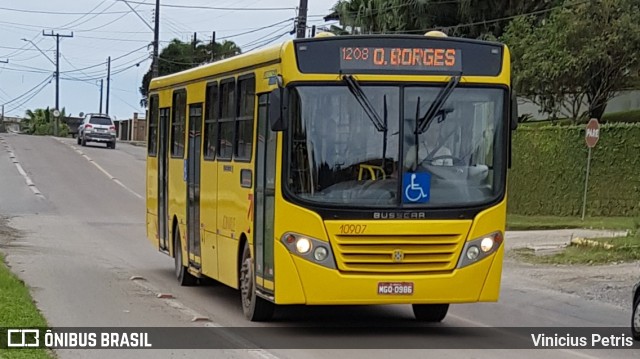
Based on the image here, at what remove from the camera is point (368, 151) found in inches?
454

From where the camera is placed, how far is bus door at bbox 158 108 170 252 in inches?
719

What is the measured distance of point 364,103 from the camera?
1154 centimetres

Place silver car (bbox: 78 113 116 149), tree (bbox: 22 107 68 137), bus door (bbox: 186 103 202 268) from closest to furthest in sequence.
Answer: bus door (bbox: 186 103 202 268)
silver car (bbox: 78 113 116 149)
tree (bbox: 22 107 68 137)

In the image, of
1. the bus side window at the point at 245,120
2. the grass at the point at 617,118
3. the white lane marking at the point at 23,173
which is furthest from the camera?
the grass at the point at 617,118

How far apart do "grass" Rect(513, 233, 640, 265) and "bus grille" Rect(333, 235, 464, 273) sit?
11.0 m

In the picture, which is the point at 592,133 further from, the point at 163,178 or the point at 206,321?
the point at 206,321

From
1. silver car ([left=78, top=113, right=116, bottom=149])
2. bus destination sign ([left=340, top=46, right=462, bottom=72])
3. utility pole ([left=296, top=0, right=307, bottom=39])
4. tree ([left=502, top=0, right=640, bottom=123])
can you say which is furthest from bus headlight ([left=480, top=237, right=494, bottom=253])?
silver car ([left=78, top=113, right=116, bottom=149])

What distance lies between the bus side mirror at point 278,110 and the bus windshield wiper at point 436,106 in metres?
1.43

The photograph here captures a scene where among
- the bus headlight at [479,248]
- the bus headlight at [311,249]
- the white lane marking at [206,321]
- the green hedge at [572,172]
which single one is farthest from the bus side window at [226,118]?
the green hedge at [572,172]

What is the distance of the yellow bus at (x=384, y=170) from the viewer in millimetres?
11383

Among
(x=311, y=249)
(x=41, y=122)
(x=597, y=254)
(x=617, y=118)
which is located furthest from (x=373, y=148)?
(x=41, y=122)

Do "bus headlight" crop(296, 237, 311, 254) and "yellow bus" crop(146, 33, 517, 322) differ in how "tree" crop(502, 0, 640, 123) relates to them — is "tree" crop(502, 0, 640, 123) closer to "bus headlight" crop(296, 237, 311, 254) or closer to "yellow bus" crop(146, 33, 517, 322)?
"yellow bus" crop(146, 33, 517, 322)

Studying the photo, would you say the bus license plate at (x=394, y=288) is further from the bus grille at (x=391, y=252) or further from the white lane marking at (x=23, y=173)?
the white lane marking at (x=23, y=173)

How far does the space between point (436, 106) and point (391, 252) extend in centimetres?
166
